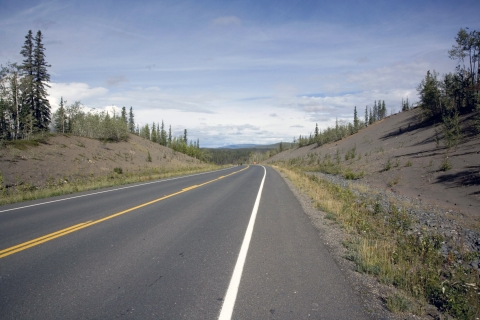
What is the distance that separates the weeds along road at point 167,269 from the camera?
12.4 ft

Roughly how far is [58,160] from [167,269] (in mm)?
28521

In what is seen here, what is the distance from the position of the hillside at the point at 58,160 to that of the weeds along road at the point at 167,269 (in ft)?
51.8

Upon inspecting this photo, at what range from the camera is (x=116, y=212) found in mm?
9781

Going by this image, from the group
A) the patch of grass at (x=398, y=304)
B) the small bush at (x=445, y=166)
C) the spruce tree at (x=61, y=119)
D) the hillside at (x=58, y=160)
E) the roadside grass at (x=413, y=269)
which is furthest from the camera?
the spruce tree at (x=61, y=119)

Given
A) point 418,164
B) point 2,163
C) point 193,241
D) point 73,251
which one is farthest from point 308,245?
point 2,163

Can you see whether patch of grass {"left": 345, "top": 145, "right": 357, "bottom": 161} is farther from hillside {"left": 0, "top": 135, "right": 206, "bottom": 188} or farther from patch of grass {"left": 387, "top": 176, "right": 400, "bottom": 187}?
hillside {"left": 0, "top": 135, "right": 206, "bottom": 188}

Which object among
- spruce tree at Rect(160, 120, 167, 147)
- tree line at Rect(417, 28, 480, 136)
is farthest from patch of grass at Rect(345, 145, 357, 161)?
spruce tree at Rect(160, 120, 167, 147)

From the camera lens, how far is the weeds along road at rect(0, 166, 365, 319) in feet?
12.4

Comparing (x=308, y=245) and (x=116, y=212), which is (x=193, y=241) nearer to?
(x=308, y=245)

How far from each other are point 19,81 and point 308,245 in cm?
5152

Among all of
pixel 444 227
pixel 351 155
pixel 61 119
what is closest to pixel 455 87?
pixel 351 155

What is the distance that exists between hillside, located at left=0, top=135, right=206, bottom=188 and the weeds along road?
15.8m

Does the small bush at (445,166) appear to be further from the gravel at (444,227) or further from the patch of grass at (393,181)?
the gravel at (444,227)

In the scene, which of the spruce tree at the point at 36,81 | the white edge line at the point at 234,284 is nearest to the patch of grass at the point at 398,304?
the white edge line at the point at 234,284
